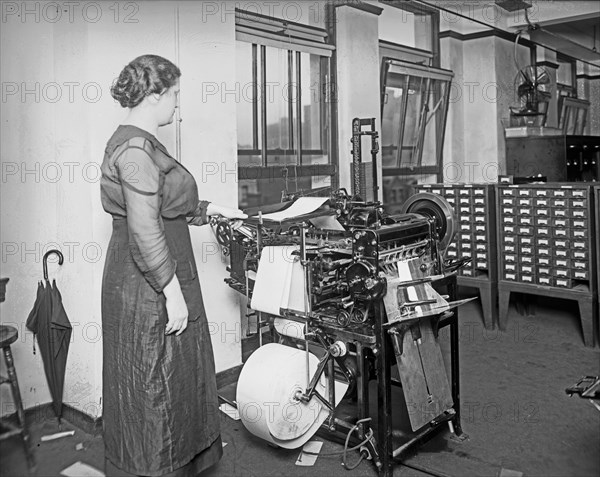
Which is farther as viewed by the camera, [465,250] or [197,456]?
[465,250]

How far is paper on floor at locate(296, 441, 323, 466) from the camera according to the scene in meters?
2.59

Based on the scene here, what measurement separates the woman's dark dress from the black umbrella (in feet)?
2.76

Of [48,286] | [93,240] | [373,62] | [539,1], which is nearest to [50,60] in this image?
[93,240]

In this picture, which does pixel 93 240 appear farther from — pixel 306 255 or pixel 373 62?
pixel 373 62

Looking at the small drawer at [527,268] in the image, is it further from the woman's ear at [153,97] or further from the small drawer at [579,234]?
the woman's ear at [153,97]

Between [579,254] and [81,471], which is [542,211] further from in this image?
[81,471]

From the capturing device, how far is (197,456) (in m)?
2.19

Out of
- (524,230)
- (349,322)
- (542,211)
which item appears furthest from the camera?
(524,230)

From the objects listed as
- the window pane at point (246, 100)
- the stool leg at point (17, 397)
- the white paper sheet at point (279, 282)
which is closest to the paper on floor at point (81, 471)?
the stool leg at point (17, 397)

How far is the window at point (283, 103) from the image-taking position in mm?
3887

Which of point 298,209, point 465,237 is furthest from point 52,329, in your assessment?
point 465,237

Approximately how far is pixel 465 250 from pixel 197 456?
3168mm

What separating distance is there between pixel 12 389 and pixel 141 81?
1.53 meters

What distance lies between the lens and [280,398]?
2486 mm
